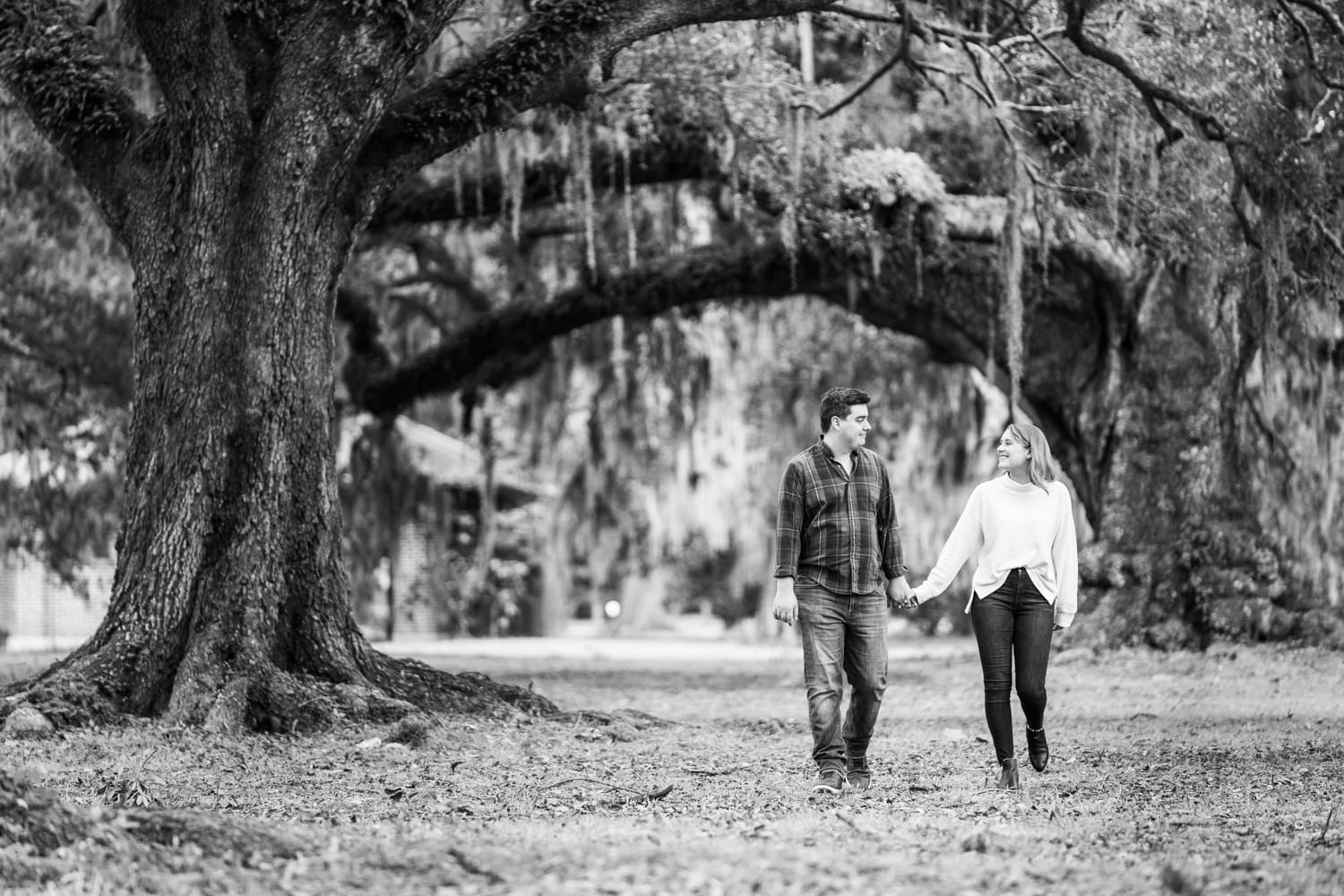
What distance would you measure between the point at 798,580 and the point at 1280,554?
35.6ft

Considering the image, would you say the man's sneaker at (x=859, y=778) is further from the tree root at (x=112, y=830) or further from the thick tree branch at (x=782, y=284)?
the thick tree branch at (x=782, y=284)

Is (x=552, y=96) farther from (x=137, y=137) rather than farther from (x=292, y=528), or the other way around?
(x=292, y=528)

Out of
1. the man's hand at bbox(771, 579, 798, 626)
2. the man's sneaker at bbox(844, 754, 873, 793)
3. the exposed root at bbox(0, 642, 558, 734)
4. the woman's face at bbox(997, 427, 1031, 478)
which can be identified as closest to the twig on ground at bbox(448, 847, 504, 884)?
the man's hand at bbox(771, 579, 798, 626)

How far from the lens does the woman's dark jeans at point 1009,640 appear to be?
708 centimetres

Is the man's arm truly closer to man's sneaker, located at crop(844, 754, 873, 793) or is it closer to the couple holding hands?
the couple holding hands

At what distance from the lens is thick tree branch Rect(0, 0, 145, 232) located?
981 centimetres

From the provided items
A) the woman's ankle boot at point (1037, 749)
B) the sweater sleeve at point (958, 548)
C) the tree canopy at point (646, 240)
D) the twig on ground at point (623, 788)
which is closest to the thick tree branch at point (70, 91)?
the tree canopy at point (646, 240)

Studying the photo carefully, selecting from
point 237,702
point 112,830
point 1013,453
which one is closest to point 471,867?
point 112,830

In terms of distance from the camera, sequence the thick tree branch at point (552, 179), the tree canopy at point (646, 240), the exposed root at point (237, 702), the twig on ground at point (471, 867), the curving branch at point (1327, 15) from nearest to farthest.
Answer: the twig on ground at point (471, 867) < the exposed root at point (237, 702) < the tree canopy at point (646, 240) < the curving branch at point (1327, 15) < the thick tree branch at point (552, 179)

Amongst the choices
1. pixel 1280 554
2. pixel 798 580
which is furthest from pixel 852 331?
pixel 798 580

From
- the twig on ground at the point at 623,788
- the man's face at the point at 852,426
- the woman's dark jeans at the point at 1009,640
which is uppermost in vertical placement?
the man's face at the point at 852,426

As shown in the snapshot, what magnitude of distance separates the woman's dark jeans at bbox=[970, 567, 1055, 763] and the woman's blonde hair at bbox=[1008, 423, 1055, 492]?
0.41 metres

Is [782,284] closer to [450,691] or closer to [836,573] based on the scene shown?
[450,691]

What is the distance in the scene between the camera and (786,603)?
6930 millimetres
